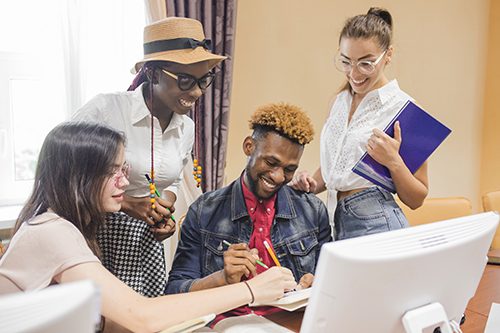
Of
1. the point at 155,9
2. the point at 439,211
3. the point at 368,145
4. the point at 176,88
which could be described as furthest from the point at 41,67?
the point at 439,211

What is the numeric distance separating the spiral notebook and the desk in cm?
40

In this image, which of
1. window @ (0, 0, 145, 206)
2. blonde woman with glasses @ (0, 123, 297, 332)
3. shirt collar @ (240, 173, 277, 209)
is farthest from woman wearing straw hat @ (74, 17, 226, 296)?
window @ (0, 0, 145, 206)

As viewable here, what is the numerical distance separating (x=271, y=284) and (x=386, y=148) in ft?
1.81

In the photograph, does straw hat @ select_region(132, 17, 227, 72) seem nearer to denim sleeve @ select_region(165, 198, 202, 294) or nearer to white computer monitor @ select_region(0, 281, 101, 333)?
denim sleeve @ select_region(165, 198, 202, 294)

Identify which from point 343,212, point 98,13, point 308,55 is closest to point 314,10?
point 308,55

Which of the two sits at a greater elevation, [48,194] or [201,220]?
[48,194]

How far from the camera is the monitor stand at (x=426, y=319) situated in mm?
835

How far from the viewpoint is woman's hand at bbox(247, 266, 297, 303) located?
3.62ft

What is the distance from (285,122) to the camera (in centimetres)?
141

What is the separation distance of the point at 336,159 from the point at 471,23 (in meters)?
2.70

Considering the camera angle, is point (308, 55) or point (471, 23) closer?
point (308, 55)

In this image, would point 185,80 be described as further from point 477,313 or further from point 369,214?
point 477,313

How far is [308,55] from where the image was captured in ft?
9.09

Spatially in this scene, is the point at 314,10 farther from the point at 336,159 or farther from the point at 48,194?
the point at 48,194
